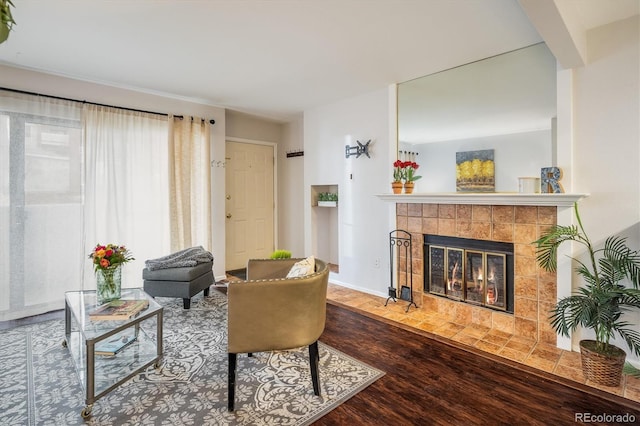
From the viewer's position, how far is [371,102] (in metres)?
4.09

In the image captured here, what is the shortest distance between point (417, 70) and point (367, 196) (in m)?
1.56

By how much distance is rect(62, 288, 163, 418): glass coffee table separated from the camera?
6.12ft

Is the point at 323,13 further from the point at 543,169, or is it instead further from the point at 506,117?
the point at 543,169

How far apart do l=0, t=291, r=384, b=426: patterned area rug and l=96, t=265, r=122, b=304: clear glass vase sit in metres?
0.52

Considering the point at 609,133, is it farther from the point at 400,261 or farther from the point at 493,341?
the point at 400,261

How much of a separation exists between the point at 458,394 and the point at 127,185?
3.98 meters

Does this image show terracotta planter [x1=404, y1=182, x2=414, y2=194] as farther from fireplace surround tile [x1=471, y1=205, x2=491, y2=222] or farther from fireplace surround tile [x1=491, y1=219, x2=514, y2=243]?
fireplace surround tile [x1=491, y1=219, x2=514, y2=243]

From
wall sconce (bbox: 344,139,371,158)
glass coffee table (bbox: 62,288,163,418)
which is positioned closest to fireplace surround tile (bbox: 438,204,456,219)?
wall sconce (bbox: 344,139,371,158)

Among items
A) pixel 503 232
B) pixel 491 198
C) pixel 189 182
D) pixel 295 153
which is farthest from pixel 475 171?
pixel 189 182

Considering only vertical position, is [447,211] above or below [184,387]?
above

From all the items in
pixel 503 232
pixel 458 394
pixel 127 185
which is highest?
pixel 127 185

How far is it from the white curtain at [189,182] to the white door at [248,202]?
70cm

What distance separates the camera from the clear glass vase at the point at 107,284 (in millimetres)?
2475

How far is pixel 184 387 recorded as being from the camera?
7.04ft
